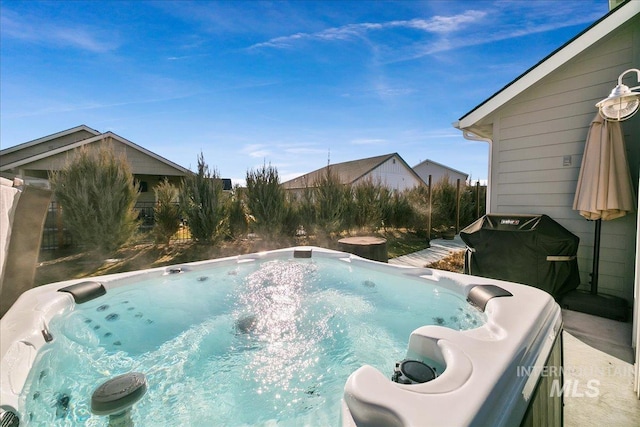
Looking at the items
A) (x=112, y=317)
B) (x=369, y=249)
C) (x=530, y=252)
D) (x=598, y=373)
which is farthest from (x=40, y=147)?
(x=598, y=373)

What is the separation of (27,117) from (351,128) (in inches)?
440

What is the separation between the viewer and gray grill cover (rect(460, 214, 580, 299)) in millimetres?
3125

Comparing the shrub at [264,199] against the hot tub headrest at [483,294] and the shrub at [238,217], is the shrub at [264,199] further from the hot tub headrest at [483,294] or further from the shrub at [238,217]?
the hot tub headrest at [483,294]

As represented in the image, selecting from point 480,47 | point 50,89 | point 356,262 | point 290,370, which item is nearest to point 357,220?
point 356,262

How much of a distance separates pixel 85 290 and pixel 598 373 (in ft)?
14.2

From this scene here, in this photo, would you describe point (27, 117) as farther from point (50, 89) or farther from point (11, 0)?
point (11, 0)

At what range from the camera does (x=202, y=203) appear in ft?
21.5

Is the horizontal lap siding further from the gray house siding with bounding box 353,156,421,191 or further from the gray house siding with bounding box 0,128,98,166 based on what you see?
the gray house siding with bounding box 0,128,98,166

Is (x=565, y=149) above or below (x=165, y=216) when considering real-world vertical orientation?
above

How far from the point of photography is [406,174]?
18.1 meters

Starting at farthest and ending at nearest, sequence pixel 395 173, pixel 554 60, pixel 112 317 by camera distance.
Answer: pixel 395 173 → pixel 554 60 → pixel 112 317

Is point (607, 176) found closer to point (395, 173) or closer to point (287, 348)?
point (287, 348)

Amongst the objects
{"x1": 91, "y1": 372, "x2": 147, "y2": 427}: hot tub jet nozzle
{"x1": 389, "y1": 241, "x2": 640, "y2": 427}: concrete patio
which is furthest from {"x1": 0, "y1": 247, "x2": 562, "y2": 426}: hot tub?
{"x1": 389, "y1": 241, "x2": 640, "y2": 427}: concrete patio

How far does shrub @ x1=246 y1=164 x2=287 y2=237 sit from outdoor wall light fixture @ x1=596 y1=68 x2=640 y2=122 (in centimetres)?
590
